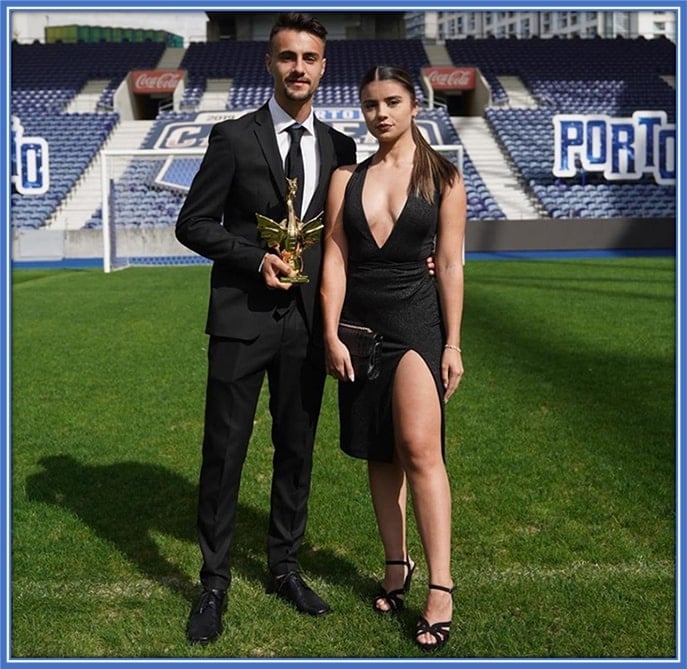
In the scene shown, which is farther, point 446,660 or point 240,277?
point 240,277

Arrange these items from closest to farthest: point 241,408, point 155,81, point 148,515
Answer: point 241,408, point 148,515, point 155,81

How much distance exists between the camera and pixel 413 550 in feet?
13.1

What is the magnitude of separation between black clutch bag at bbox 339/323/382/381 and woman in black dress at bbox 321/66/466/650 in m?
0.02

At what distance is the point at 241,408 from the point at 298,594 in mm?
723

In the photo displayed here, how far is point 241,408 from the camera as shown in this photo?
3.26 m

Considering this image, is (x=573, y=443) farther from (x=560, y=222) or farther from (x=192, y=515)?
(x=560, y=222)

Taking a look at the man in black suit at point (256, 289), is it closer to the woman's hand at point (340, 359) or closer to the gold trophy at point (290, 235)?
the gold trophy at point (290, 235)

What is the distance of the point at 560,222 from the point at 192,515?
63.7 ft

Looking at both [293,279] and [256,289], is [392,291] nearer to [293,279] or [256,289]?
[293,279]

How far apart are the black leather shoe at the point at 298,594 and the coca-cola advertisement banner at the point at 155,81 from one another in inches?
1238

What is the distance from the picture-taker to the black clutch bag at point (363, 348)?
307cm

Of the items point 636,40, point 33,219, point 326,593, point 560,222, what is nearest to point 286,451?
point 326,593

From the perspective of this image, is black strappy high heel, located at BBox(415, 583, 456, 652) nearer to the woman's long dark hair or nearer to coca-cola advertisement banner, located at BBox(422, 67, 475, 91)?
the woman's long dark hair

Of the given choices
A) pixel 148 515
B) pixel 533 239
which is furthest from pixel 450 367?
pixel 533 239
